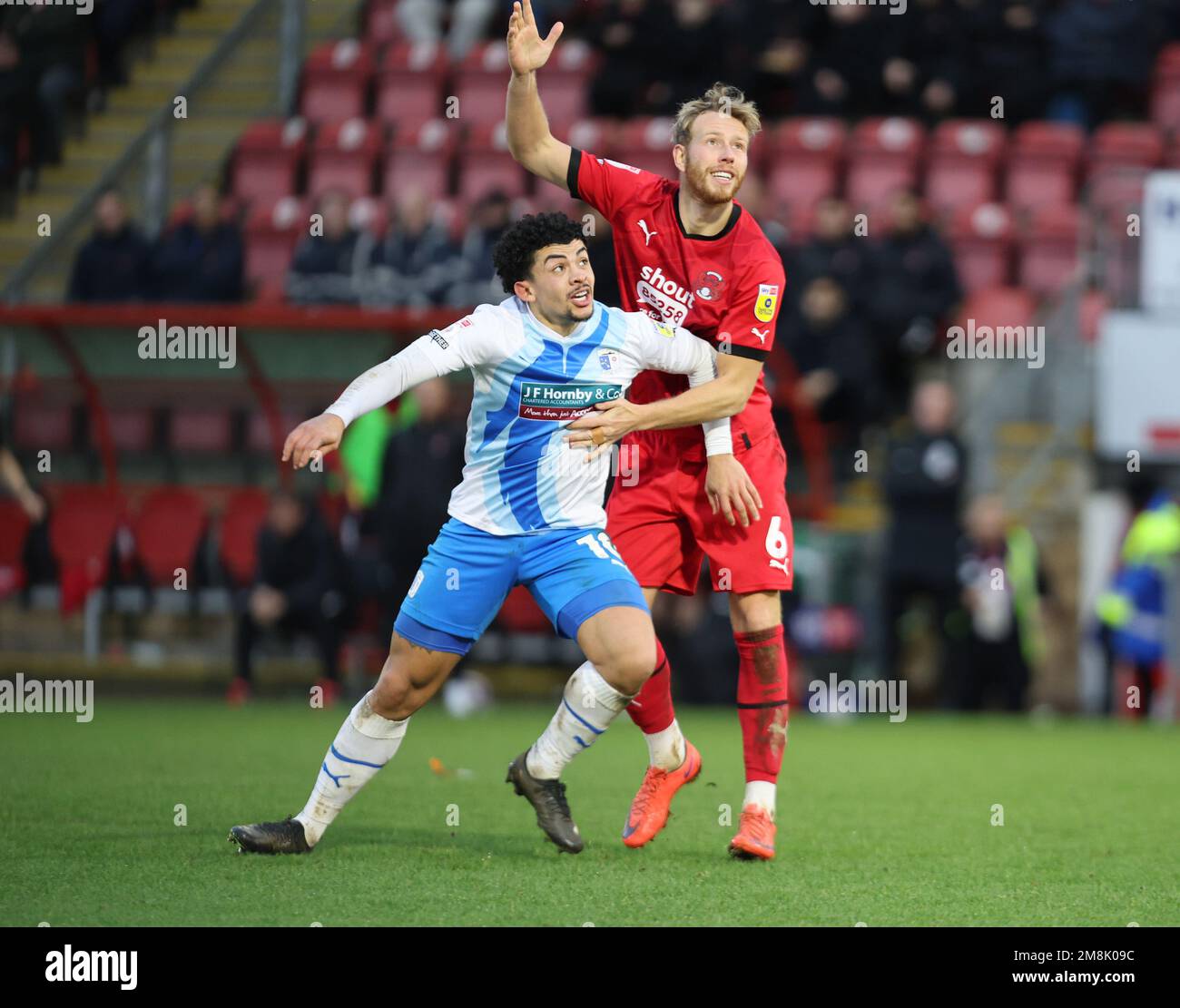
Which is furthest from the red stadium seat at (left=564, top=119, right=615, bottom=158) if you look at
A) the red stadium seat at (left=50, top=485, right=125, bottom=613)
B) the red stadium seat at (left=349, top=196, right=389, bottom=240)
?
the red stadium seat at (left=50, top=485, right=125, bottom=613)

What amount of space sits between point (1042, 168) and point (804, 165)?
201 centimetres

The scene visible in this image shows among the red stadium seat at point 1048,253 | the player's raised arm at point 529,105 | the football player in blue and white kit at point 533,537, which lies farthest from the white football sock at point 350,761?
the red stadium seat at point 1048,253

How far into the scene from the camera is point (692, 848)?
645cm

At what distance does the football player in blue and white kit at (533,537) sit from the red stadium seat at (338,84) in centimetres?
1181

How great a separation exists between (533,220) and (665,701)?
5.59 feet

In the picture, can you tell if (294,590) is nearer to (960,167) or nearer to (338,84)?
(338,84)

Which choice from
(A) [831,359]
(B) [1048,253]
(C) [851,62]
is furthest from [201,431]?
(B) [1048,253]

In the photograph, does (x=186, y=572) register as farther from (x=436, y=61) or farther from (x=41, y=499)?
(x=436, y=61)

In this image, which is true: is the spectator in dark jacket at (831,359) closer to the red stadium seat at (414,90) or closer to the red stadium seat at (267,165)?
the red stadium seat at (414,90)

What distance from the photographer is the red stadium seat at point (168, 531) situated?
44.2 ft

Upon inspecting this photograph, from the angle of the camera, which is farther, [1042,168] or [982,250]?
[1042,168]

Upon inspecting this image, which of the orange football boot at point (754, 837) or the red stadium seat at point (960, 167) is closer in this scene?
the orange football boot at point (754, 837)

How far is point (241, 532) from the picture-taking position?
44.9 ft
